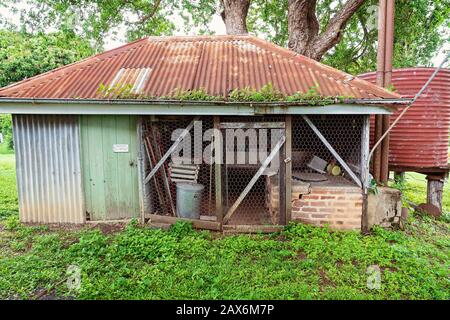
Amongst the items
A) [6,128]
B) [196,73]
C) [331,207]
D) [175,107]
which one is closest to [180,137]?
[175,107]

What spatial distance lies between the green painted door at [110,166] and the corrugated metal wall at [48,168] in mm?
191

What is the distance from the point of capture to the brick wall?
17.1 ft

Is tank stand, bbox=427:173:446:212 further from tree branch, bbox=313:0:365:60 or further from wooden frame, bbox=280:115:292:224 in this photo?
tree branch, bbox=313:0:365:60

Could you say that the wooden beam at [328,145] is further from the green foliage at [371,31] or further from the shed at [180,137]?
the green foliage at [371,31]

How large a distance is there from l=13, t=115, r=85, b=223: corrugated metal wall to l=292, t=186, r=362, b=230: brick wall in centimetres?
436

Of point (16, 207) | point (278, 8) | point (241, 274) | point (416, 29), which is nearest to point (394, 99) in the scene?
point (241, 274)

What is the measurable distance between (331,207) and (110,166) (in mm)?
4374

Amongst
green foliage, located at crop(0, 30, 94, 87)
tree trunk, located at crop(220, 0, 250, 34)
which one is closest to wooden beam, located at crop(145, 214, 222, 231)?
tree trunk, located at crop(220, 0, 250, 34)

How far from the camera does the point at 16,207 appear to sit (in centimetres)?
689

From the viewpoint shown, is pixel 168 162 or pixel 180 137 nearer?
pixel 180 137

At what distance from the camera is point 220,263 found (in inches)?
163

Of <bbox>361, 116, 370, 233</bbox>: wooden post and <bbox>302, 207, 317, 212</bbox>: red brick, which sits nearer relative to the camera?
<bbox>361, 116, 370, 233</bbox>: wooden post

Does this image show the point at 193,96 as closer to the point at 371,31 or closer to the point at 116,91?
the point at 116,91

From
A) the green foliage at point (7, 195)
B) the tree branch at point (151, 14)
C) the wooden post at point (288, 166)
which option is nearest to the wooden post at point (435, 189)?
the wooden post at point (288, 166)
